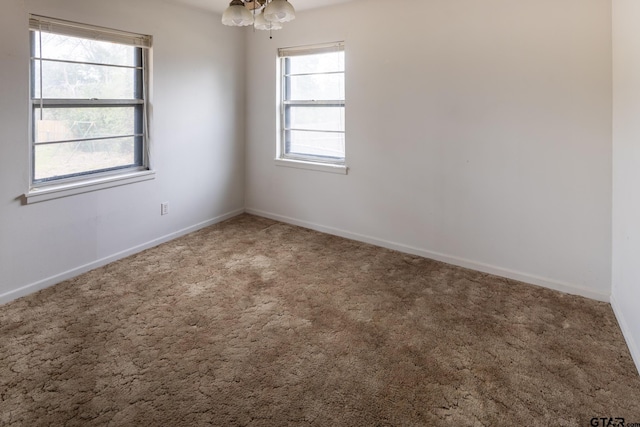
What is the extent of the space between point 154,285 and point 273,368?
148 centimetres

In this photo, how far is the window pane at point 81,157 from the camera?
9.84ft

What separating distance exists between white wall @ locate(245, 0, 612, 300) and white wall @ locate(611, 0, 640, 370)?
12 centimetres

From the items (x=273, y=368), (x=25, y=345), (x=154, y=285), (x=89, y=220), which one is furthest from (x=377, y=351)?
(x=89, y=220)

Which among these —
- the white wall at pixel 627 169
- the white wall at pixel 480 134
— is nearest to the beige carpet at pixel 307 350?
the white wall at pixel 627 169

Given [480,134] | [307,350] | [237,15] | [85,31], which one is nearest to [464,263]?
[480,134]

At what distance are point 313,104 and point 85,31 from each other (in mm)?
2229

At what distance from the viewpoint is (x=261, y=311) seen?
8.81ft

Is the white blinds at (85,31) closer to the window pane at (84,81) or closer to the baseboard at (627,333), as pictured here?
the window pane at (84,81)

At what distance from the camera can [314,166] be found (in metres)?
4.38

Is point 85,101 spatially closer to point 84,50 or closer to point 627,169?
point 84,50

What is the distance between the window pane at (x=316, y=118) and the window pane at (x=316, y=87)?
0.38 ft

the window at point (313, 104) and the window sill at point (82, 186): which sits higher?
the window at point (313, 104)

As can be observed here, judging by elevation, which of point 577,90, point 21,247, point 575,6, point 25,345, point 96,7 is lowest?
point 25,345

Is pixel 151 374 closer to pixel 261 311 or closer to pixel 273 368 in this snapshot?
pixel 273 368
